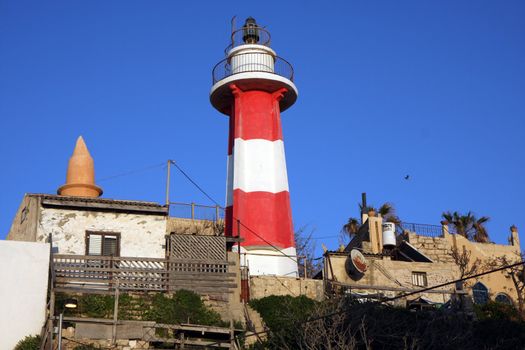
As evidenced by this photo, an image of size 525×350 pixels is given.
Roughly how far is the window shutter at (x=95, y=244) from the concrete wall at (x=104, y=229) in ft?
0.84

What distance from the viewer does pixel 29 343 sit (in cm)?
2658

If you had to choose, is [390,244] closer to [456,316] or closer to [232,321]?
[456,316]

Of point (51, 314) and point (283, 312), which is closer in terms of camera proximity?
point (51, 314)

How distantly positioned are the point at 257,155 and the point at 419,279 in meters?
9.07

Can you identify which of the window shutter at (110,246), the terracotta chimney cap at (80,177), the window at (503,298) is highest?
the terracotta chimney cap at (80,177)

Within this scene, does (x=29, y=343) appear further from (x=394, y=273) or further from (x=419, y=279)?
(x=419, y=279)

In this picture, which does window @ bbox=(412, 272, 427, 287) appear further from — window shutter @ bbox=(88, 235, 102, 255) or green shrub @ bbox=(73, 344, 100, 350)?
green shrub @ bbox=(73, 344, 100, 350)

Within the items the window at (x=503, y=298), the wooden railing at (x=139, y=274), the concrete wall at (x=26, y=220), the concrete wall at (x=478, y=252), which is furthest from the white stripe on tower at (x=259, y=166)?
the window at (x=503, y=298)

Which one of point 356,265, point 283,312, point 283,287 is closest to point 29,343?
point 283,312

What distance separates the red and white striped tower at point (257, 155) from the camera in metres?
37.9

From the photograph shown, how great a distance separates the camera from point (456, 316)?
31359mm

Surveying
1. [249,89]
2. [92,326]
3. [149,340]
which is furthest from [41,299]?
[249,89]

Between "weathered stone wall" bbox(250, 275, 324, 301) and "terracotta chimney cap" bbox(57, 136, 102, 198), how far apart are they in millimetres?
7400

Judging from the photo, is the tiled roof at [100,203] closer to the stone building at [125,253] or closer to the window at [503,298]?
the stone building at [125,253]
